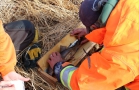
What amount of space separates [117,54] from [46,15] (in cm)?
144

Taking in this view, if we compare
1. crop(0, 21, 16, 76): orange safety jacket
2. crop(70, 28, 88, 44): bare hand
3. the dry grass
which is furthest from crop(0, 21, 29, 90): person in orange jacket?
crop(70, 28, 88, 44): bare hand

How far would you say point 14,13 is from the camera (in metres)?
2.90

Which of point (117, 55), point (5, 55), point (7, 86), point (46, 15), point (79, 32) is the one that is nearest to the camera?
point (117, 55)

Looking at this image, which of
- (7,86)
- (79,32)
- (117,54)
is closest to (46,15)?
(79,32)

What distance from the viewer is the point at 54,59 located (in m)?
2.41

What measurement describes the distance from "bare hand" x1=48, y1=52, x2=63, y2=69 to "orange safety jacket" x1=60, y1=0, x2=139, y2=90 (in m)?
0.58

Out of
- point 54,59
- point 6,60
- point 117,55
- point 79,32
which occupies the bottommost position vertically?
point 54,59

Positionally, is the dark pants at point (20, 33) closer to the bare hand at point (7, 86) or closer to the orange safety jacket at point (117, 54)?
the bare hand at point (7, 86)

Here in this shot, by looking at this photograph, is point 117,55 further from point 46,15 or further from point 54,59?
point 46,15

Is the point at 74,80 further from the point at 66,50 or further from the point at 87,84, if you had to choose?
the point at 66,50

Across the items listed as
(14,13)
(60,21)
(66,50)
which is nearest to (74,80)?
(66,50)

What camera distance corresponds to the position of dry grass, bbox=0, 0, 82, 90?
275 centimetres

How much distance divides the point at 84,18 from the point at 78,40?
64cm

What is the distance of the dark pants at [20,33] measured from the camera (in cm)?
240
